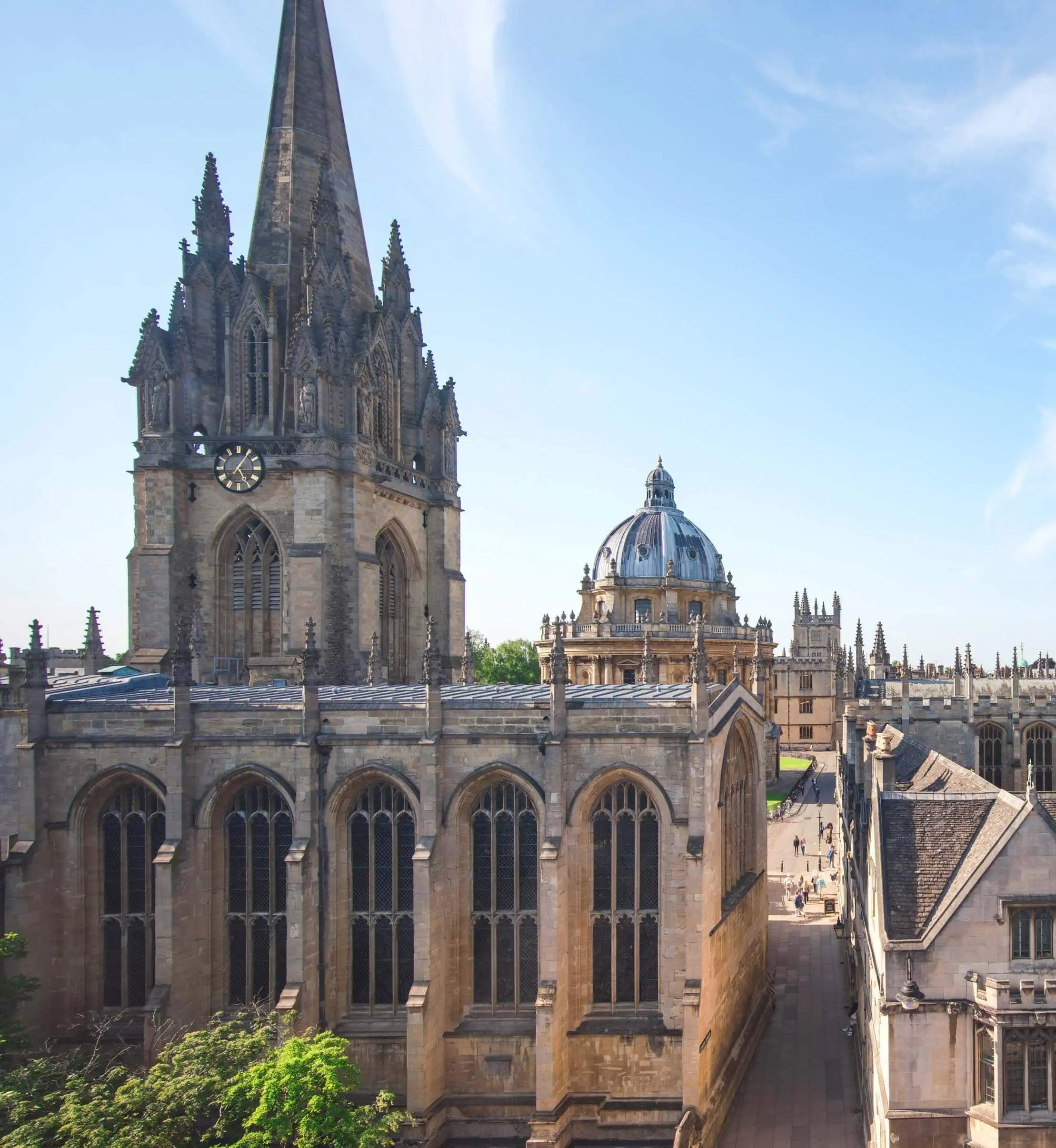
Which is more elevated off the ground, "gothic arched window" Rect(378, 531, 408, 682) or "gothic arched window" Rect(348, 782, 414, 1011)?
"gothic arched window" Rect(378, 531, 408, 682)

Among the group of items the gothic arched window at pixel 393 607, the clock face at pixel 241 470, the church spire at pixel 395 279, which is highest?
the church spire at pixel 395 279

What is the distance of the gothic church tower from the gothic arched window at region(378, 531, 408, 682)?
1.89ft

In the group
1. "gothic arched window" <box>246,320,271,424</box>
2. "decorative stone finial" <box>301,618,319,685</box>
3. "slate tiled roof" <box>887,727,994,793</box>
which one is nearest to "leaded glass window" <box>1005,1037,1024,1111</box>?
"slate tiled roof" <box>887,727,994,793</box>

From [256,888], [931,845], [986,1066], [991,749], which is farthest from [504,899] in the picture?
[991,749]

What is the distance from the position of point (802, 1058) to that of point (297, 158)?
1564 inches

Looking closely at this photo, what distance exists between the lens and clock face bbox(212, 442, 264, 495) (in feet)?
125

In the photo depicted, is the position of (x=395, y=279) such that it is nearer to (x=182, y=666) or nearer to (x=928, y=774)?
(x=182, y=666)

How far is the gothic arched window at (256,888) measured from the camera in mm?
27797

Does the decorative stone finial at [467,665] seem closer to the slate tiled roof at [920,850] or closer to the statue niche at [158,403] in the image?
the statue niche at [158,403]

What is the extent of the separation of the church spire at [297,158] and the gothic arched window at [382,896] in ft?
69.4

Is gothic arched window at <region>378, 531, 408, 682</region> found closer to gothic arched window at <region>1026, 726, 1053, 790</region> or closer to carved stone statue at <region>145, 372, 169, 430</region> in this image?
carved stone statue at <region>145, 372, 169, 430</region>

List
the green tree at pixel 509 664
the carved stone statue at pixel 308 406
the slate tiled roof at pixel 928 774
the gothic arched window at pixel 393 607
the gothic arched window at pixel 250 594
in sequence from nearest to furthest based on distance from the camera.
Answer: the slate tiled roof at pixel 928 774, the carved stone statue at pixel 308 406, the gothic arched window at pixel 250 594, the gothic arched window at pixel 393 607, the green tree at pixel 509 664

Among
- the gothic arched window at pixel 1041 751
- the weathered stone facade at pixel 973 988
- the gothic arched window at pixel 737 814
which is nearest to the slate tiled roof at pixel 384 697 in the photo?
the gothic arched window at pixel 737 814

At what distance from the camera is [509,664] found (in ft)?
341
